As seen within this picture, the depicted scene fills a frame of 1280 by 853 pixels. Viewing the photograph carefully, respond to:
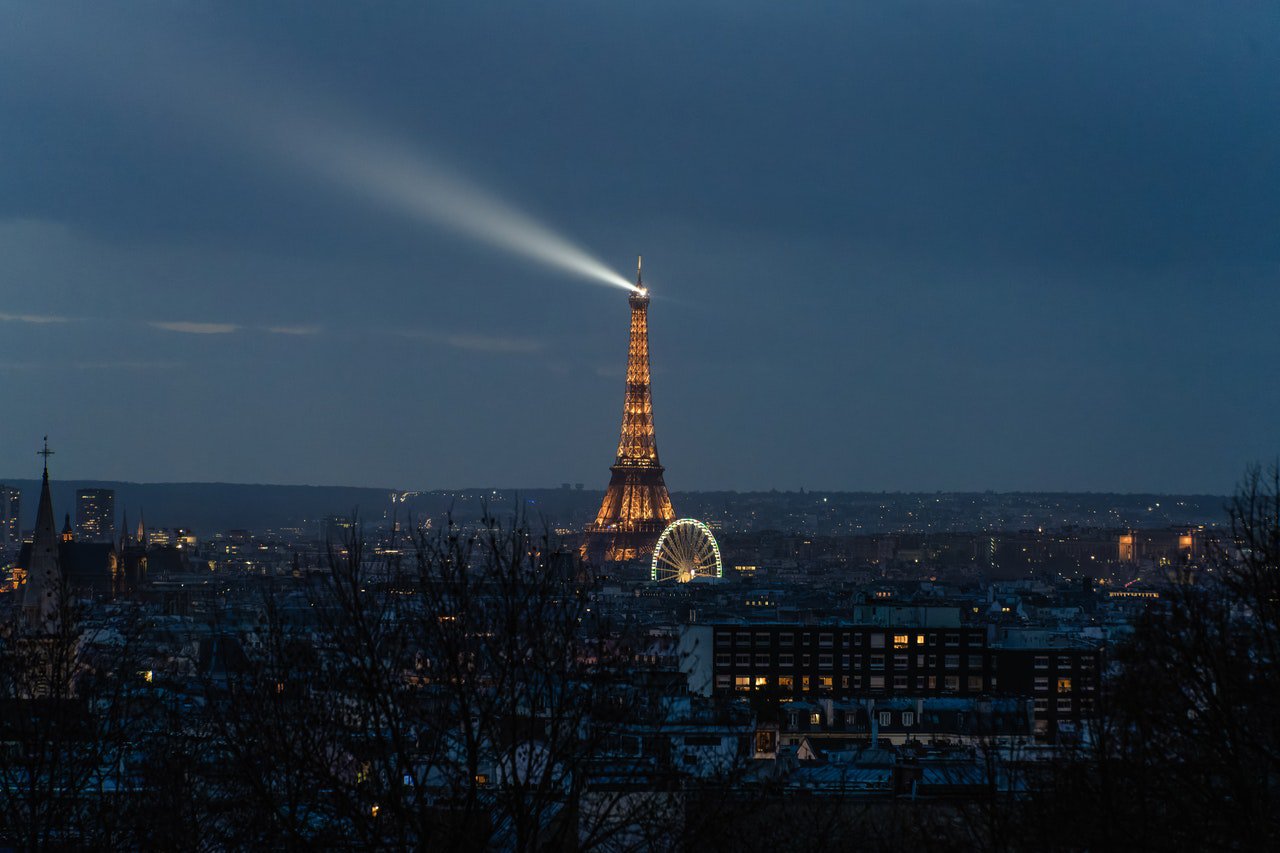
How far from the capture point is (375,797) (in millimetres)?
17516

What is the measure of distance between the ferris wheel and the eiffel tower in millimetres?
12125

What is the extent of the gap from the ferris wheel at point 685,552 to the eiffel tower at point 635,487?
477 inches

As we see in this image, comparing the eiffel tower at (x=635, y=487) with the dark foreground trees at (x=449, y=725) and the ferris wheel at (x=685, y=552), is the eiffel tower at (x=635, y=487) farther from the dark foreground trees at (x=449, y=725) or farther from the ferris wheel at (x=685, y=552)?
the dark foreground trees at (x=449, y=725)

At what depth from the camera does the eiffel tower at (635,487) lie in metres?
153

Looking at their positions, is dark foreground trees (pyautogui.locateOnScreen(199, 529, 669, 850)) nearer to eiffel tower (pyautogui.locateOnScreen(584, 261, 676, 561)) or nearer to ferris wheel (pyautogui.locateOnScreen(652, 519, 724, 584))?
ferris wheel (pyautogui.locateOnScreen(652, 519, 724, 584))

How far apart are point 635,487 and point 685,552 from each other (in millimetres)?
23123

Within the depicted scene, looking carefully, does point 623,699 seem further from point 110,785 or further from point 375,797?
point 110,785

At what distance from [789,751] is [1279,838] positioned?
29.3 meters

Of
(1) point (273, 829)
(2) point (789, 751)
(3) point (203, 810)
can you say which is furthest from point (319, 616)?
(2) point (789, 751)

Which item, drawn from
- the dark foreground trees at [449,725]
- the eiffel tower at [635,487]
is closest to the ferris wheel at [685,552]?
the eiffel tower at [635,487]

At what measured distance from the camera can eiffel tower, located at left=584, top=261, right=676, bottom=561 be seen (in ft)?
501

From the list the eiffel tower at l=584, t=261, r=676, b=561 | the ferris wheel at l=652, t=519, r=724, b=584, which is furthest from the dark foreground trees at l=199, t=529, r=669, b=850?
the eiffel tower at l=584, t=261, r=676, b=561

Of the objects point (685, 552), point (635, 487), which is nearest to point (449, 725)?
point (685, 552)

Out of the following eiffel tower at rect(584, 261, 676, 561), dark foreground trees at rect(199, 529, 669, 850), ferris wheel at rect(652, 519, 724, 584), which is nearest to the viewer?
dark foreground trees at rect(199, 529, 669, 850)
